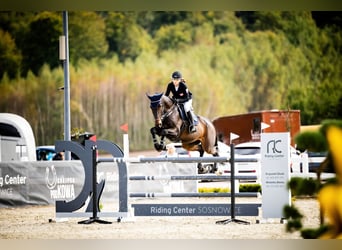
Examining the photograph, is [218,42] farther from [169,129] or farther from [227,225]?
[227,225]

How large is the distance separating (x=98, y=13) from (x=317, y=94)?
277 centimetres

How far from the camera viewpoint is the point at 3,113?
836 cm

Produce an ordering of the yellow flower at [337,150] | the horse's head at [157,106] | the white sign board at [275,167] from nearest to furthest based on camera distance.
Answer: the yellow flower at [337,150]
the white sign board at [275,167]
the horse's head at [157,106]

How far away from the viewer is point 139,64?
8.15 m

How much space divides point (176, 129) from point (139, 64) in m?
1.66

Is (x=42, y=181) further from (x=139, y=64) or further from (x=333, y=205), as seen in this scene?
(x=333, y=205)

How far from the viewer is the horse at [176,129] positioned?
6.62 m

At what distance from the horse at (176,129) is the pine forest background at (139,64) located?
0.49 metres

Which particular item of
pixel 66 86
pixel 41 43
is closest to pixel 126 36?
pixel 41 43

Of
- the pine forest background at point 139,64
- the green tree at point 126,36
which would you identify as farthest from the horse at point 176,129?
the green tree at point 126,36

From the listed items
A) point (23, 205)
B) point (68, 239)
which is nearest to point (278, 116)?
point (23, 205)

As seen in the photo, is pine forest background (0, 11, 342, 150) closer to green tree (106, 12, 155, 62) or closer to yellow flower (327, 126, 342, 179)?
green tree (106, 12, 155, 62)

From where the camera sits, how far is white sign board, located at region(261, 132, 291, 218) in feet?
18.6

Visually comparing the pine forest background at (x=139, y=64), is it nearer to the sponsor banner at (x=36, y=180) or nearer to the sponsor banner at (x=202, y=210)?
the sponsor banner at (x=36, y=180)
